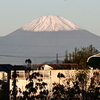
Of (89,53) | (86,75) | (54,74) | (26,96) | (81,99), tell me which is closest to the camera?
(26,96)

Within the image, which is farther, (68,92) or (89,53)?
(89,53)

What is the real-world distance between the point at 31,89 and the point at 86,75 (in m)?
9.08

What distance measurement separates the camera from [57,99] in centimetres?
4416

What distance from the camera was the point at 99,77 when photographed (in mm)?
50844

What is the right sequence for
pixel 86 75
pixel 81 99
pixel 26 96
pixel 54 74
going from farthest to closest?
pixel 54 74 < pixel 86 75 < pixel 81 99 < pixel 26 96

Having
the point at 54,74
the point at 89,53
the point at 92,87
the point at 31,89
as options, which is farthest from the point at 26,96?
the point at 89,53

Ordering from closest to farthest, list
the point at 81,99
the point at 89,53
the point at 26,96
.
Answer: the point at 26,96 → the point at 81,99 → the point at 89,53

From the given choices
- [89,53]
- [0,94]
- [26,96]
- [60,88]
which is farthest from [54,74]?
[89,53]

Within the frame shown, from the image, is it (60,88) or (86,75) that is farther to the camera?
(86,75)

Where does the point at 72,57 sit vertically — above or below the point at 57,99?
above

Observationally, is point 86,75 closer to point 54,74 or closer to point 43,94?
point 43,94

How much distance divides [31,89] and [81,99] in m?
4.46

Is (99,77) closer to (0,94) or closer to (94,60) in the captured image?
(94,60)

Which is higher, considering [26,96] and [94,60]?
[94,60]
